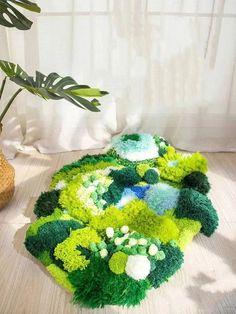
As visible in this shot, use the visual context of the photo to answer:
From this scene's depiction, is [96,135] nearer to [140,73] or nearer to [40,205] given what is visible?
[140,73]

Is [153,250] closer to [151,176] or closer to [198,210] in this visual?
[198,210]

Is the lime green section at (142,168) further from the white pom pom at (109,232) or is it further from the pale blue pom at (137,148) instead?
the white pom pom at (109,232)

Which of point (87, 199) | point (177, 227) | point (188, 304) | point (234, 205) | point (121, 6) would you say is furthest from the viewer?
point (121, 6)

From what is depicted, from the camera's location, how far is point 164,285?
3.43 ft

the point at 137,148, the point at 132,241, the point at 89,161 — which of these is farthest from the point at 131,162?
the point at 132,241

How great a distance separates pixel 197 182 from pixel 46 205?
0.65 meters

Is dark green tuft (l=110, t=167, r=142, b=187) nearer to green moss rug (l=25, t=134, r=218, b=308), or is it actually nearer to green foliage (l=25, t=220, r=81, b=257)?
green moss rug (l=25, t=134, r=218, b=308)

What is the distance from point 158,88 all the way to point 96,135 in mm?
444

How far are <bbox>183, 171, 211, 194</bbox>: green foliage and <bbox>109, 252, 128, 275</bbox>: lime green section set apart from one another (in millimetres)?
523

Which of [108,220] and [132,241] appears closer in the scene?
[132,241]

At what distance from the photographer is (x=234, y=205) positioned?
56.5 inches

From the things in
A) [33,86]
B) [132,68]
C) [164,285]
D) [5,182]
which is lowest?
[164,285]

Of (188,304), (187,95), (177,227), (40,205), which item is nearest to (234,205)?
(177,227)

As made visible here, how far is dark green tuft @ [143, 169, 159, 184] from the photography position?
57.8 inches
